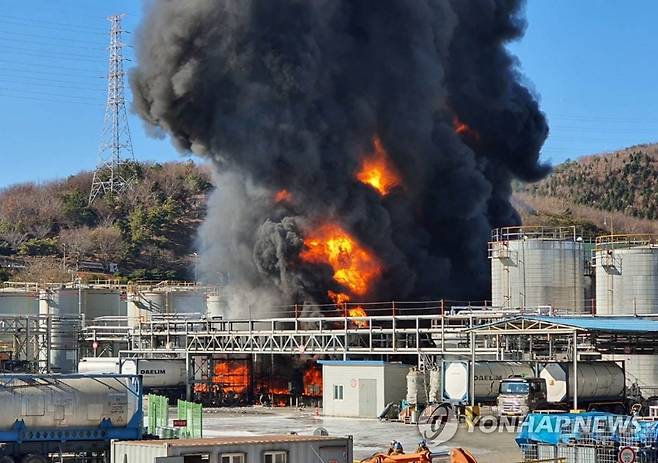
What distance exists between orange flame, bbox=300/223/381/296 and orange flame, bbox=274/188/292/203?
3404mm

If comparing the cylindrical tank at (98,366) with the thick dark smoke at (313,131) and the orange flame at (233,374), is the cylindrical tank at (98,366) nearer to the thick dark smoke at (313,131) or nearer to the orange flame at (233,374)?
the orange flame at (233,374)

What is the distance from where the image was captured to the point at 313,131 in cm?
8812

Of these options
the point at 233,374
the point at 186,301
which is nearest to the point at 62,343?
the point at 186,301

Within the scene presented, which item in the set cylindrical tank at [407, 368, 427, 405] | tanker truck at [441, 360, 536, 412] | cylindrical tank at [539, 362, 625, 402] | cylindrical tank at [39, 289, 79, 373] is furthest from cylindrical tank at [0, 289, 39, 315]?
cylindrical tank at [539, 362, 625, 402]

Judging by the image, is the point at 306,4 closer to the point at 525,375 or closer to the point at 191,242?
the point at 525,375

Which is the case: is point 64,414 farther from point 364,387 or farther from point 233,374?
point 233,374

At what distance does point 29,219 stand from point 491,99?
91.1m

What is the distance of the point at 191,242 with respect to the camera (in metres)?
168

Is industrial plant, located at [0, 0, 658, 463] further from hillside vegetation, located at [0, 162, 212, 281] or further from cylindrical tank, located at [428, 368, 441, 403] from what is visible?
hillside vegetation, located at [0, 162, 212, 281]

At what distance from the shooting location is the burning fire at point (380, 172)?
93.5 meters

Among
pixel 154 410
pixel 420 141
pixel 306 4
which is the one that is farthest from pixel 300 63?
pixel 154 410

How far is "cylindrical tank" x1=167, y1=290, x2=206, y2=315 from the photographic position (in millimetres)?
104325

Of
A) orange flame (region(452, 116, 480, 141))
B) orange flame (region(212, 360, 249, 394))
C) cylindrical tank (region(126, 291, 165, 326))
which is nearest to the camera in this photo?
orange flame (region(212, 360, 249, 394))

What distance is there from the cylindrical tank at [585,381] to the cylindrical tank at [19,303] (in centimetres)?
6160
